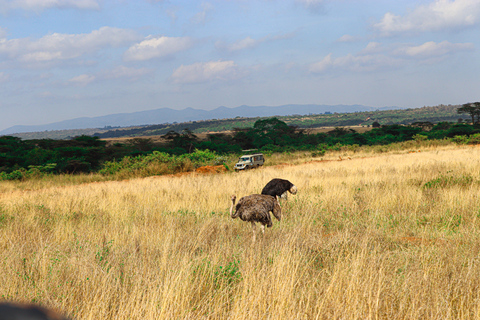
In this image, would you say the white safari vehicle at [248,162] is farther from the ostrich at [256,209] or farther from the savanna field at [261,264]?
the ostrich at [256,209]

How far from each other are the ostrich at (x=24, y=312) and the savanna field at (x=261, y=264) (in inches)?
96.5

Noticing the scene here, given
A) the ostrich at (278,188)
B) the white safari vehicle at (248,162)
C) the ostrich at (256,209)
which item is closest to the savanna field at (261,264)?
the ostrich at (256,209)

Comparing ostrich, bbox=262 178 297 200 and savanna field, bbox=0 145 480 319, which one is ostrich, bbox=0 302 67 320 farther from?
ostrich, bbox=262 178 297 200

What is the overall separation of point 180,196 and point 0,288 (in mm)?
7006

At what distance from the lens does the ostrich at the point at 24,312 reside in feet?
1.70

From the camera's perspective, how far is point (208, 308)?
130 inches

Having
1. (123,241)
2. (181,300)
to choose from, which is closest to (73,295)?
(181,300)

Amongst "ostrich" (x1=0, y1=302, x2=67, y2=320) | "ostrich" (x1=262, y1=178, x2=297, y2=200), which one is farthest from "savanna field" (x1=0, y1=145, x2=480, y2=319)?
"ostrich" (x1=0, y1=302, x2=67, y2=320)

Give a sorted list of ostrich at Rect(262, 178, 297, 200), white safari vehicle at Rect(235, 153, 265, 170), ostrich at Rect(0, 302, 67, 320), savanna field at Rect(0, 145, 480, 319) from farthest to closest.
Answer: white safari vehicle at Rect(235, 153, 265, 170), ostrich at Rect(262, 178, 297, 200), savanna field at Rect(0, 145, 480, 319), ostrich at Rect(0, 302, 67, 320)

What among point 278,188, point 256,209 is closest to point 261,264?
point 256,209

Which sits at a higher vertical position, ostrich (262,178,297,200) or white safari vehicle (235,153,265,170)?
ostrich (262,178,297,200)

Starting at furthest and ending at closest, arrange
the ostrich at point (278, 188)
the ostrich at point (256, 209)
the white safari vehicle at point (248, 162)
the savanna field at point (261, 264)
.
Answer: the white safari vehicle at point (248, 162)
the ostrich at point (278, 188)
the ostrich at point (256, 209)
the savanna field at point (261, 264)

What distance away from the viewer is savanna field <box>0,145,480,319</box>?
3.12 meters

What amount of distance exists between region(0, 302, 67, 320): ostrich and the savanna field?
2.45 m
